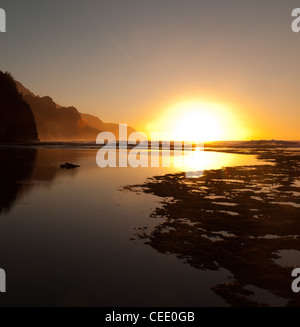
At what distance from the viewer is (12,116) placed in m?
89.2

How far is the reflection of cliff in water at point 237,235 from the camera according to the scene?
5.87 m

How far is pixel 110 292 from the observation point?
5480mm

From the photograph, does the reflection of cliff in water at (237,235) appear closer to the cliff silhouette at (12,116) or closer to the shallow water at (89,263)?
the shallow water at (89,263)

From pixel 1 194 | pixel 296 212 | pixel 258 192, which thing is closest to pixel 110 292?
pixel 296 212

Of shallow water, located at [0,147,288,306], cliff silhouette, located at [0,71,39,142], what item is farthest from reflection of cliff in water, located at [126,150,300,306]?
cliff silhouette, located at [0,71,39,142]

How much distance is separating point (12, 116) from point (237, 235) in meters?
98.2

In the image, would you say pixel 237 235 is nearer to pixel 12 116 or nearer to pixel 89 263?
pixel 89 263

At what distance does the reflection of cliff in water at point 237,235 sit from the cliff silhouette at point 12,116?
8477 centimetres

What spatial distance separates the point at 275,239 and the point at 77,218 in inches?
311

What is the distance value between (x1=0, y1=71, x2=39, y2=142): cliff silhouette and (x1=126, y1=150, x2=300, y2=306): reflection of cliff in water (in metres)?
84.8

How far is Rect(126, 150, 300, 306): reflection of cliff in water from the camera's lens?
5.87 m

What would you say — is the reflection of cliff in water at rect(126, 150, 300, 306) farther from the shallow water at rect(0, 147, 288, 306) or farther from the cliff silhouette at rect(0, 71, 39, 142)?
the cliff silhouette at rect(0, 71, 39, 142)

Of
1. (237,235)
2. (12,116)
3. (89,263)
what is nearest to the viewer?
(89,263)

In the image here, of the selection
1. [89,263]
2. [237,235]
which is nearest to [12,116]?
[89,263]
